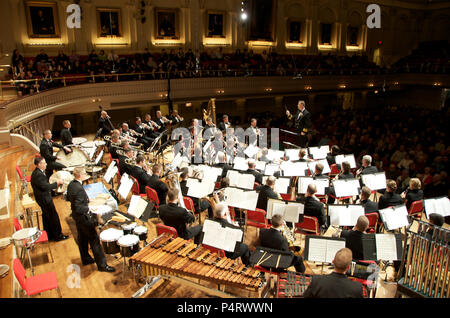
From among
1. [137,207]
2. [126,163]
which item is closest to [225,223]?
[137,207]

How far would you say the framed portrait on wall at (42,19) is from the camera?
15.1m

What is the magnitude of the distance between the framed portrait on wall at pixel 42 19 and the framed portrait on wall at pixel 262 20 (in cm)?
1109

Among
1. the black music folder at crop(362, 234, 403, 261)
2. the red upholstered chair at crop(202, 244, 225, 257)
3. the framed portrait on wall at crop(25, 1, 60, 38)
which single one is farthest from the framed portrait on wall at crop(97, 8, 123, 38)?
the black music folder at crop(362, 234, 403, 261)

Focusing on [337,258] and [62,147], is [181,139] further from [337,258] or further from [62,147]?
[337,258]

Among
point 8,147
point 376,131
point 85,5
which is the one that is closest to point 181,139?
point 8,147

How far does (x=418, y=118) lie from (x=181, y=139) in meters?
12.1

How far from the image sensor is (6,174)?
796 cm

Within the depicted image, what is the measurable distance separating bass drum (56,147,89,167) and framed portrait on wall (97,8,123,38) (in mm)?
10478

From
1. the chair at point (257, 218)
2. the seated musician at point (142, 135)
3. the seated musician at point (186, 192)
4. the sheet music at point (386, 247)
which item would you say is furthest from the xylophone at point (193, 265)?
the seated musician at point (142, 135)

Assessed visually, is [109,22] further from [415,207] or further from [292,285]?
[292,285]

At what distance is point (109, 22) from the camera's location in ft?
56.8

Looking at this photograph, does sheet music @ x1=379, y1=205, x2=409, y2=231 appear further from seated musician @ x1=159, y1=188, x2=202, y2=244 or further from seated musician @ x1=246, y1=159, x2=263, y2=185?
seated musician @ x1=159, y1=188, x2=202, y2=244

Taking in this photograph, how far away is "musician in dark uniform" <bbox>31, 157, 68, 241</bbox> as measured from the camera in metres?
6.02

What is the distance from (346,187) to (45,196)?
565 centimetres
